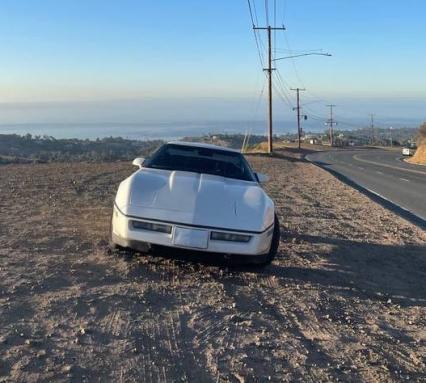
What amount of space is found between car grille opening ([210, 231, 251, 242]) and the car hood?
0.07 m

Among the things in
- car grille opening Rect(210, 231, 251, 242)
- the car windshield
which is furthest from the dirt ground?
the car windshield

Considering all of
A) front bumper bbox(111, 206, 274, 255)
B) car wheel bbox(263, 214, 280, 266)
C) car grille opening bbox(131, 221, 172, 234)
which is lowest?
car wheel bbox(263, 214, 280, 266)

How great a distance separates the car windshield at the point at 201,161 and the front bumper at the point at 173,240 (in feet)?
5.05

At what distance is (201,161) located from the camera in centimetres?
780

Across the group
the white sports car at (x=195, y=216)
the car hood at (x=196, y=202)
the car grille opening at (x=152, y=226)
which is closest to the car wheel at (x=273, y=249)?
the white sports car at (x=195, y=216)

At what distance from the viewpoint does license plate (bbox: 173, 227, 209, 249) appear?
5887 mm

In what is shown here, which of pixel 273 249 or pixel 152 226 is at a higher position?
pixel 152 226

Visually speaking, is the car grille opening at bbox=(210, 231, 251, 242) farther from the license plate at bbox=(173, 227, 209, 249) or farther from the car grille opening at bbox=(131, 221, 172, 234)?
the car grille opening at bbox=(131, 221, 172, 234)

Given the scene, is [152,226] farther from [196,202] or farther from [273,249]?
[273,249]

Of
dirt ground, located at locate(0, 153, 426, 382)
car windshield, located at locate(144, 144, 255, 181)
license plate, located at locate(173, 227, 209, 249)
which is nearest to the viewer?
dirt ground, located at locate(0, 153, 426, 382)

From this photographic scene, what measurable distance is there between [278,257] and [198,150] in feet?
6.01

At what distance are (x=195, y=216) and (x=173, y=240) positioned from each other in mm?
319

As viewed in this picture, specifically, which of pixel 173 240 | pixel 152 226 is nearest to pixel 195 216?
pixel 173 240

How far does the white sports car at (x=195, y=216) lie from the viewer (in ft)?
19.5
